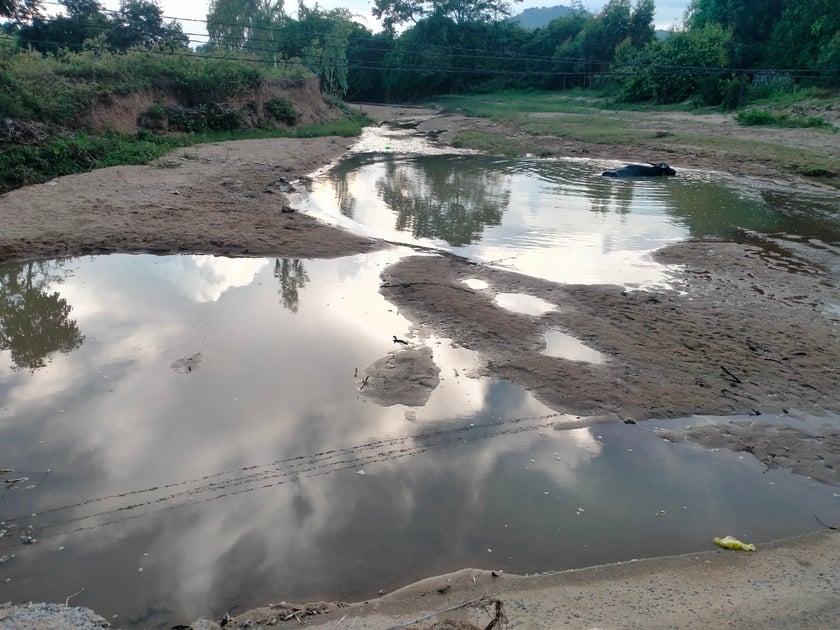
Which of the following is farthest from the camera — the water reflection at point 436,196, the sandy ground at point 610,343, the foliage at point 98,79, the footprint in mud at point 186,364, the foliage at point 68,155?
the foliage at point 98,79

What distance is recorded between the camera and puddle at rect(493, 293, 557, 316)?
9.19 m

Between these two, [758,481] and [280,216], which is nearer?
[758,481]

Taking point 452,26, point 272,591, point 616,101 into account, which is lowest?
point 272,591

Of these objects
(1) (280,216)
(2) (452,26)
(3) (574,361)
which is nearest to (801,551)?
(3) (574,361)

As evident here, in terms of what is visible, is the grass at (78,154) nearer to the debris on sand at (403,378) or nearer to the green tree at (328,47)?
the debris on sand at (403,378)

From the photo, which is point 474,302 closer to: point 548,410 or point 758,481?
point 548,410

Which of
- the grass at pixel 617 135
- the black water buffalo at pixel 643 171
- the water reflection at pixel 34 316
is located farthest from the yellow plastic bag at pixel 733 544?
the grass at pixel 617 135

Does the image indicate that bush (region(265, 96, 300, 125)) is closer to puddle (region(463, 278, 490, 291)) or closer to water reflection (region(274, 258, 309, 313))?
water reflection (region(274, 258, 309, 313))

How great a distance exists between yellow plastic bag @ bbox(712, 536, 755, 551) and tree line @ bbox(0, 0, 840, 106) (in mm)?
32870

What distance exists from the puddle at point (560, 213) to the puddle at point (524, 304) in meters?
1.31

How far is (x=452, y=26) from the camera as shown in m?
65.9

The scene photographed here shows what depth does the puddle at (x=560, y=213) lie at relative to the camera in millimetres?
12297

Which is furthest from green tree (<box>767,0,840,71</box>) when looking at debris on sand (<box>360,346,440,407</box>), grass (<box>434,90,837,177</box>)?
debris on sand (<box>360,346,440,407</box>)

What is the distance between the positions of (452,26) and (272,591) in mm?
69819
